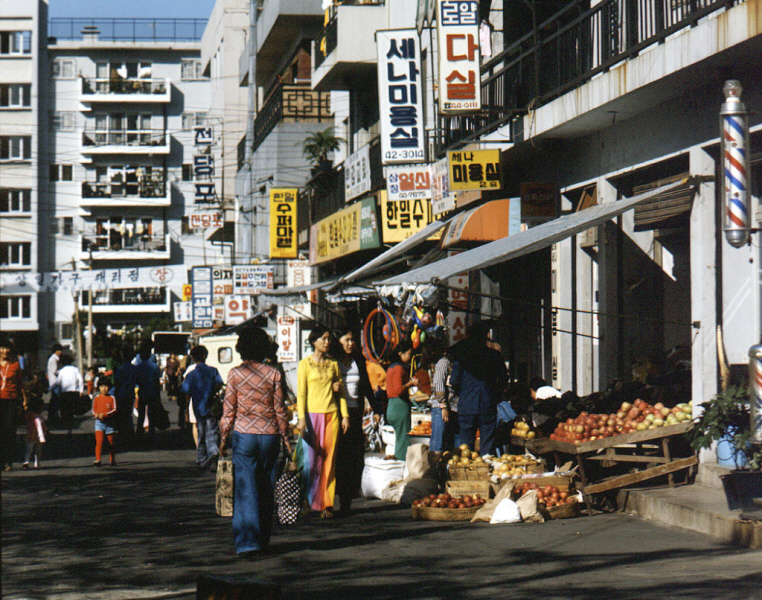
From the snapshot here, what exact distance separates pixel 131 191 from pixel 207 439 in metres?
59.5

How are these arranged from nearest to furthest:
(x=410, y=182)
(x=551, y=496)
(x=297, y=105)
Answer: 1. (x=551, y=496)
2. (x=410, y=182)
3. (x=297, y=105)

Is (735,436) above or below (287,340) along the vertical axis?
below

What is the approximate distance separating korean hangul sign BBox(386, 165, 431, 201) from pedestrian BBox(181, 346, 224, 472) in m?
5.90

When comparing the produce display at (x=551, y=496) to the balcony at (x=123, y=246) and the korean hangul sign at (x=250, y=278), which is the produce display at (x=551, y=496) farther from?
the balcony at (x=123, y=246)

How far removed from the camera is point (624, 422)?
10484 mm

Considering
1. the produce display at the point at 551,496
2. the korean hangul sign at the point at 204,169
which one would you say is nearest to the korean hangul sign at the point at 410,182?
the produce display at the point at 551,496

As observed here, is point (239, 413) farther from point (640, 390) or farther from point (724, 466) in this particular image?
point (640, 390)

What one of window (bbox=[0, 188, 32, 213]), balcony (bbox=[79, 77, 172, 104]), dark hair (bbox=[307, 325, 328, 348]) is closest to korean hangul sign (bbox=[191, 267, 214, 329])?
dark hair (bbox=[307, 325, 328, 348])

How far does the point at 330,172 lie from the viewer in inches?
1164

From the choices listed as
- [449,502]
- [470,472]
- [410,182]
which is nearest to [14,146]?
[410,182]

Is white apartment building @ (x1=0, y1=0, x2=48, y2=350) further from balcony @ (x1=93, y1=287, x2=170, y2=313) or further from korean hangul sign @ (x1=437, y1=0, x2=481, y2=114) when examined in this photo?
korean hangul sign @ (x1=437, y1=0, x2=481, y2=114)

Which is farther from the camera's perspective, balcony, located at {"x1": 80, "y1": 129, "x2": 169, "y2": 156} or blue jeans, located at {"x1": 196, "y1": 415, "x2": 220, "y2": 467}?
Answer: balcony, located at {"x1": 80, "y1": 129, "x2": 169, "y2": 156}

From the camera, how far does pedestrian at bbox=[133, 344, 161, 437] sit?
19578mm

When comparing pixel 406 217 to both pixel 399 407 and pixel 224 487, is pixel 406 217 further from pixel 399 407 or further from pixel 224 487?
pixel 224 487
